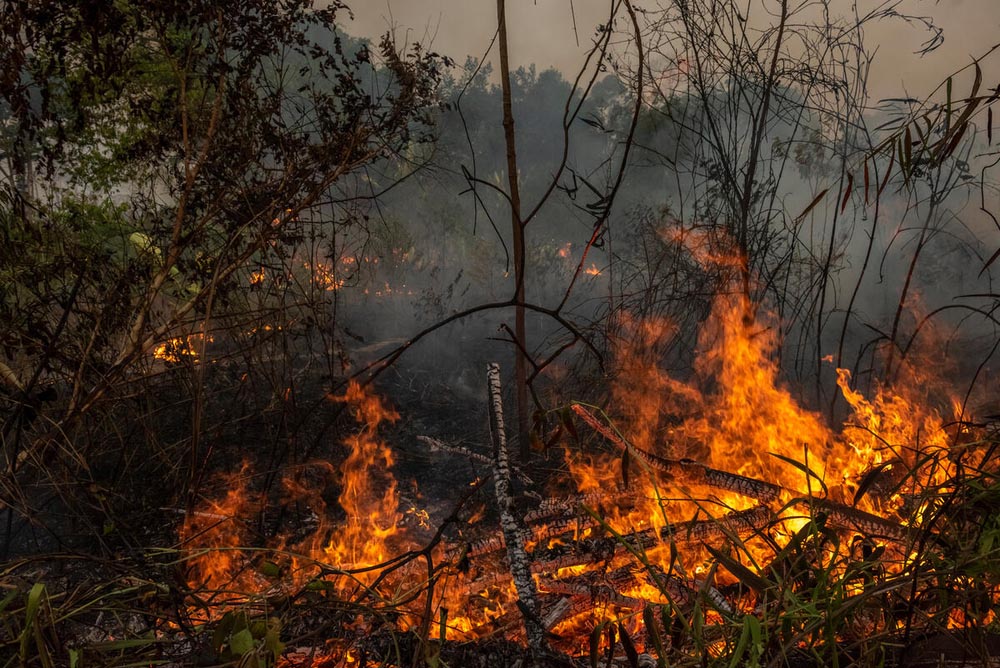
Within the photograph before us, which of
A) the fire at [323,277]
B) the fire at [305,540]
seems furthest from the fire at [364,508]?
the fire at [323,277]

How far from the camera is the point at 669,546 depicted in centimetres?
216

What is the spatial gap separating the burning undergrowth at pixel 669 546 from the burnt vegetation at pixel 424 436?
0.07 ft

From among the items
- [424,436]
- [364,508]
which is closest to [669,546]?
[364,508]

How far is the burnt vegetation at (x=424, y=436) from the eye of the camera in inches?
56.3

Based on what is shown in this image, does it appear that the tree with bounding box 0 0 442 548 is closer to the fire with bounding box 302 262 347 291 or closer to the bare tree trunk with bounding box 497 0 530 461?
the fire with bounding box 302 262 347 291

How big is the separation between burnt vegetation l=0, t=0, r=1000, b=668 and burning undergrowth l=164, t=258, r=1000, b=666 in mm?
→ 21

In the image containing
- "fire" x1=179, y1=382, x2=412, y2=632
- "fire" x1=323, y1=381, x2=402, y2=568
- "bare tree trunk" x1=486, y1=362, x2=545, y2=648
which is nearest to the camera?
"bare tree trunk" x1=486, y1=362, x2=545, y2=648

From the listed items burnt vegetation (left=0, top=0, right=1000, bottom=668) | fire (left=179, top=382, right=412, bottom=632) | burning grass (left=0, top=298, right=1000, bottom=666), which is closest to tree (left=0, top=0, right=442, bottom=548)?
burnt vegetation (left=0, top=0, right=1000, bottom=668)

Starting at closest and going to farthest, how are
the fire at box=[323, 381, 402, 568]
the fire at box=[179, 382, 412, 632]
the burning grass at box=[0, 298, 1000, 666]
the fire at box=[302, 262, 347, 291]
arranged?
the burning grass at box=[0, 298, 1000, 666] → the fire at box=[179, 382, 412, 632] → the fire at box=[323, 381, 402, 568] → the fire at box=[302, 262, 347, 291]

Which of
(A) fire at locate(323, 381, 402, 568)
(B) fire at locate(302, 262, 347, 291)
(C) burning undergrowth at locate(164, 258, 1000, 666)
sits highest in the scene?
(B) fire at locate(302, 262, 347, 291)

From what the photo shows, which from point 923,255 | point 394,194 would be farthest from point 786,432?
point 394,194

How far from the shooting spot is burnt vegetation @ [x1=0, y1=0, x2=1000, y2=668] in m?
1.43

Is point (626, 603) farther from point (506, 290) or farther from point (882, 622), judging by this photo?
point (506, 290)

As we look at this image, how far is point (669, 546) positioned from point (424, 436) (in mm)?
2705
